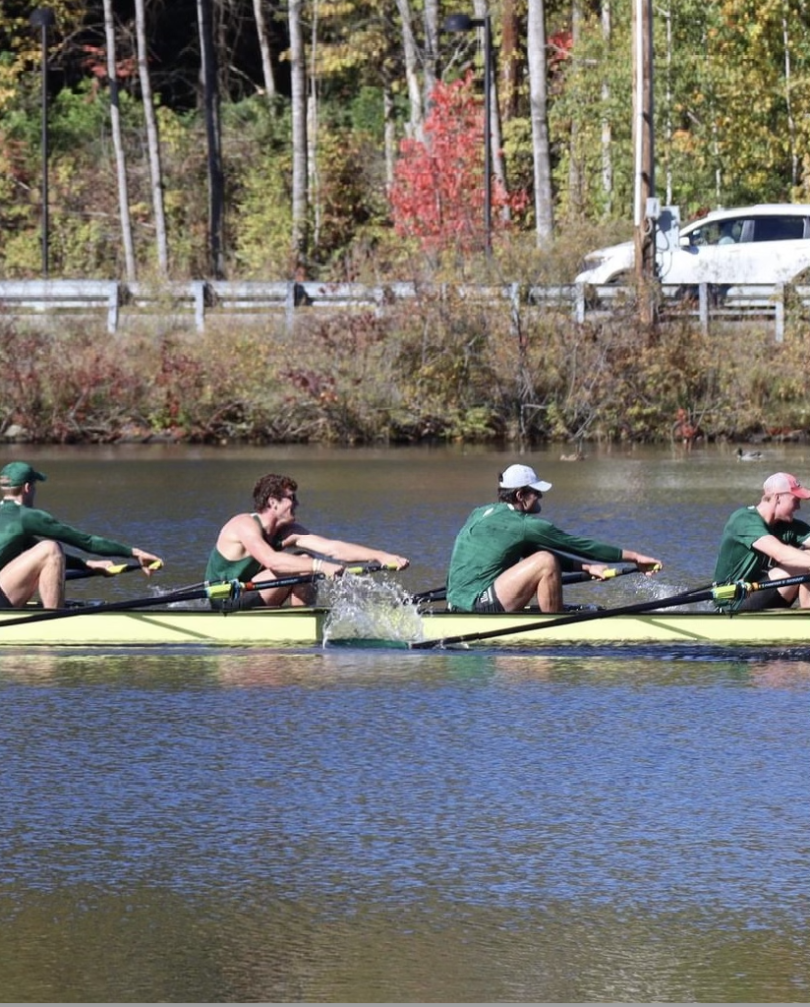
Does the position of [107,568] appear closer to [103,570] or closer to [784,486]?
[103,570]

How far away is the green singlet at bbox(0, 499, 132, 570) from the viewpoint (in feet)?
48.1

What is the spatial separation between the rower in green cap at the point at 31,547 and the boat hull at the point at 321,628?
27 cm

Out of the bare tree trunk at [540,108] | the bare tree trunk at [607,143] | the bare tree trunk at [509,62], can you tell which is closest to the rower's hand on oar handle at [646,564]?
the bare tree trunk at [540,108]

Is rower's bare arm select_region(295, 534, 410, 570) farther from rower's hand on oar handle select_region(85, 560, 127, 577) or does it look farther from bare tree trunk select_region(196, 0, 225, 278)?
bare tree trunk select_region(196, 0, 225, 278)

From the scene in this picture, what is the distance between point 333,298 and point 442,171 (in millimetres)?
18322

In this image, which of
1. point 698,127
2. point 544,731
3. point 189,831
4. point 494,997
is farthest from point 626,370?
point 494,997

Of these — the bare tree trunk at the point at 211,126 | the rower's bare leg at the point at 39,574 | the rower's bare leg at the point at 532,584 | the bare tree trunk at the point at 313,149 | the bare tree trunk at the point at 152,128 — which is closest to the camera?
the rower's bare leg at the point at 532,584

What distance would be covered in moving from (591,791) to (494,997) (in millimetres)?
3131

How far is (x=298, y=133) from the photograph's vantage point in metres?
49.5

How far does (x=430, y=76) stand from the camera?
5275 centimetres

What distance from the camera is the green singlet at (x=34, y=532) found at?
577 inches

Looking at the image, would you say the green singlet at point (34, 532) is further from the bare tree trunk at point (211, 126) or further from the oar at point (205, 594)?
the bare tree trunk at point (211, 126)

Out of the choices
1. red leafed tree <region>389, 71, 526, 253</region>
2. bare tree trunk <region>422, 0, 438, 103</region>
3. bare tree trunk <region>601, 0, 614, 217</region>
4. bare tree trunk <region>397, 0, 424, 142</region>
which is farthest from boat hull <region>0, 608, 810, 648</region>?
bare tree trunk <region>397, 0, 424, 142</region>

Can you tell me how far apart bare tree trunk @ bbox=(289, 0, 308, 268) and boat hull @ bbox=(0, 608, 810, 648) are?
31.8 metres
